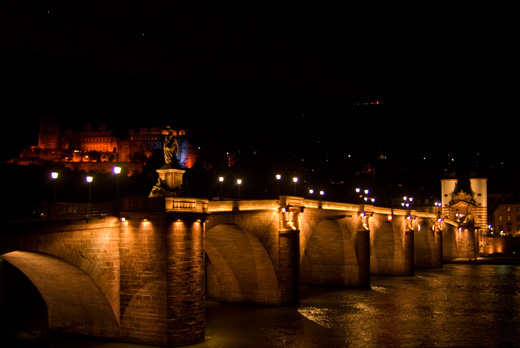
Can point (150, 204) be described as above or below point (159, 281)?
above

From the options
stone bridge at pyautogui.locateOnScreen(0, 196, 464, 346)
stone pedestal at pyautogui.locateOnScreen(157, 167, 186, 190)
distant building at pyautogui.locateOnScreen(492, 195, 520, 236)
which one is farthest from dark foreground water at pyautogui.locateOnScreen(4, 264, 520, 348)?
distant building at pyautogui.locateOnScreen(492, 195, 520, 236)

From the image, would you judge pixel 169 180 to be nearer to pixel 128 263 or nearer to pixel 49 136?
pixel 128 263

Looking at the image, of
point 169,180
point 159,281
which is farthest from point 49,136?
point 159,281

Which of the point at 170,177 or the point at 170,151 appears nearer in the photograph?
the point at 170,177

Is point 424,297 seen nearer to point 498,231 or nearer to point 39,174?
point 39,174

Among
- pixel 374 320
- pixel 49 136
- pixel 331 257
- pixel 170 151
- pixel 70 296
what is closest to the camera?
pixel 70 296

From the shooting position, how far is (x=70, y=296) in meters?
24.3

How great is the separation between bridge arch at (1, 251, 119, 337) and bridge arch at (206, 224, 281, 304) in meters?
10.4

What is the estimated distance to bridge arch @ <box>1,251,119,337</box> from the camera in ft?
75.4

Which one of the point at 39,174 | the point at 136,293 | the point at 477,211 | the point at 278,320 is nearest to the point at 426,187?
the point at 477,211

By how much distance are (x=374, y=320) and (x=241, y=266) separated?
846 centimetres

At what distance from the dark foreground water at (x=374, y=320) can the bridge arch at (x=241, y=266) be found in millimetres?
968

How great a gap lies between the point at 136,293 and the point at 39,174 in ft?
262

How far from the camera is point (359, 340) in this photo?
86.7ft
